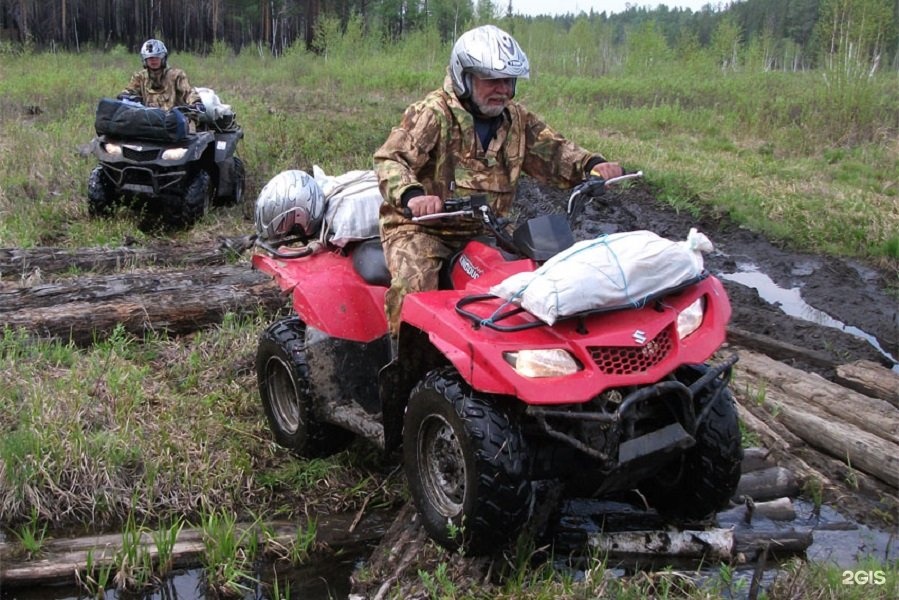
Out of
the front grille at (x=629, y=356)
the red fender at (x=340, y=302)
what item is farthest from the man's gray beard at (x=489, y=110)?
the front grille at (x=629, y=356)

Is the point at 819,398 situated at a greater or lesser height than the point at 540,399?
lesser

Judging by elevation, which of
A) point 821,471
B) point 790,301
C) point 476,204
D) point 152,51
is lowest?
point 790,301

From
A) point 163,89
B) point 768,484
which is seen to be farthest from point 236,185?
point 768,484

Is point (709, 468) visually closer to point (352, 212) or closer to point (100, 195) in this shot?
point (352, 212)

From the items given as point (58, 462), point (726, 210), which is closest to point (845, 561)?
point (58, 462)

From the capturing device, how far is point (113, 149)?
8992 mm

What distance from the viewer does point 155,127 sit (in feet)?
29.2

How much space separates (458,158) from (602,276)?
1.35 m

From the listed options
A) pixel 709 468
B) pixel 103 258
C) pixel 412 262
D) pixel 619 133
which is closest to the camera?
pixel 709 468

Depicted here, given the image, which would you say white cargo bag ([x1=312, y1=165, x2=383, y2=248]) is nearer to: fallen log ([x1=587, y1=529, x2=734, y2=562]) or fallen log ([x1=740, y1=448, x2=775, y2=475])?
fallen log ([x1=587, y1=529, x2=734, y2=562])

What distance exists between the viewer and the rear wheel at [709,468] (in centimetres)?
341

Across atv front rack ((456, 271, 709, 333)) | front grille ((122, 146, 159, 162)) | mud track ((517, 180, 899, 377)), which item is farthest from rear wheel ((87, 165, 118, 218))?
atv front rack ((456, 271, 709, 333))

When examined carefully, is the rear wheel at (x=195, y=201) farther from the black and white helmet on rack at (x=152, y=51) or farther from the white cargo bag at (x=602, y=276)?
the white cargo bag at (x=602, y=276)

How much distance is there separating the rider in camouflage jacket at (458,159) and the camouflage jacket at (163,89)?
718cm
